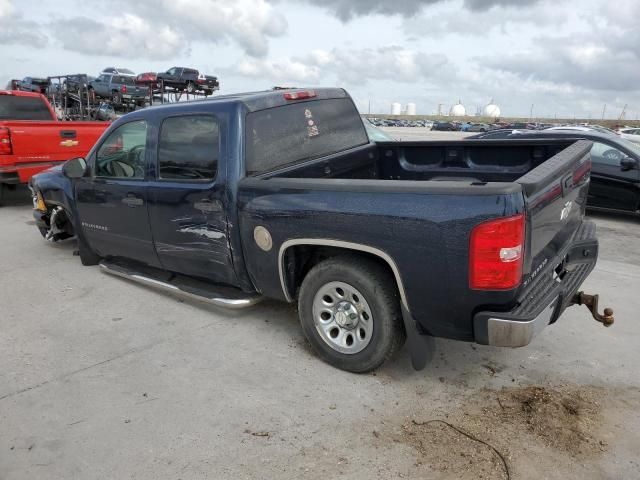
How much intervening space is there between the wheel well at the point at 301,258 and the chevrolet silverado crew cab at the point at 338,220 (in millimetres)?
12

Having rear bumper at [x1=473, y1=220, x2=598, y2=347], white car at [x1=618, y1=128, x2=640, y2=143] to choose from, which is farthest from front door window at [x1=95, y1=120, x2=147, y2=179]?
white car at [x1=618, y1=128, x2=640, y2=143]

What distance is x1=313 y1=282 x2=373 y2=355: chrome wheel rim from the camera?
336 cm

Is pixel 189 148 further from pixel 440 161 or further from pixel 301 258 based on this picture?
pixel 440 161

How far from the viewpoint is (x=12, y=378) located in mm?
3535

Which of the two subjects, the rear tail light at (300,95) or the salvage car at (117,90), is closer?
the rear tail light at (300,95)

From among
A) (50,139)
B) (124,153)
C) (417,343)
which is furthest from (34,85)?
(417,343)

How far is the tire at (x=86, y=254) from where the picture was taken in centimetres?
562

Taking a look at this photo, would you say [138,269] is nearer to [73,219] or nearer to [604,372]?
[73,219]

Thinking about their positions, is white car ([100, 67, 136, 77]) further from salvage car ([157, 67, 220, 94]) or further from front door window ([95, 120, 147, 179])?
front door window ([95, 120, 147, 179])

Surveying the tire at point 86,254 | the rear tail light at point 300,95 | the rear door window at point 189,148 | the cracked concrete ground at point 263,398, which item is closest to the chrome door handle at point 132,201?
the rear door window at point 189,148

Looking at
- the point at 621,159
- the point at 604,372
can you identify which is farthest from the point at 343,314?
the point at 621,159

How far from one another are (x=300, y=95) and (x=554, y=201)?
2170mm

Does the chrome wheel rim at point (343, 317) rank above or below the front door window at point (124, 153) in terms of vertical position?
below

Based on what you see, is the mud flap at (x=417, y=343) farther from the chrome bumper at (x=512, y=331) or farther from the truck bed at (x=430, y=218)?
the chrome bumper at (x=512, y=331)
